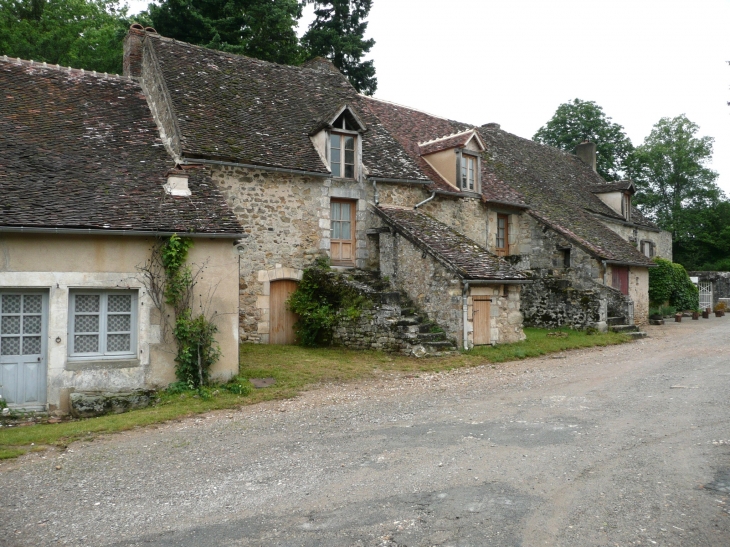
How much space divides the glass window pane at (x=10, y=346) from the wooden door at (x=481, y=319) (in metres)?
9.77

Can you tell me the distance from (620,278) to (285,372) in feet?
A: 48.4

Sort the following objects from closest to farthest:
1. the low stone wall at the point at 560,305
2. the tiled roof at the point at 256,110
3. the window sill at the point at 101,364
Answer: the window sill at the point at 101,364 < the tiled roof at the point at 256,110 < the low stone wall at the point at 560,305

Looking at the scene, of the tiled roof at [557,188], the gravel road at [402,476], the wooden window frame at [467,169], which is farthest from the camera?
the tiled roof at [557,188]

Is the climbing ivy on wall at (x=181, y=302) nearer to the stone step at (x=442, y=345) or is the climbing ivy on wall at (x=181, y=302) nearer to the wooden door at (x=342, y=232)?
the stone step at (x=442, y=345)

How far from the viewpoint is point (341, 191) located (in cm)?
1592

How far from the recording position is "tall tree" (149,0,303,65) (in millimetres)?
23219

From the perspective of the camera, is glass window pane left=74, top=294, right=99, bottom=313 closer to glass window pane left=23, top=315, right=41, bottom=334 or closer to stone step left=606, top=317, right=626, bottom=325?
glass window pane left=23, top=315, right=41, bottom=334

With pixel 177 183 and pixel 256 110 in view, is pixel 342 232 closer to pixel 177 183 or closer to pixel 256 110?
pixel 256 110

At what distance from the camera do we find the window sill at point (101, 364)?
9.45 metres

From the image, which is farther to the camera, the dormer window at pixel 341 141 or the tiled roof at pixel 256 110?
the dormer window at pixel 341 141

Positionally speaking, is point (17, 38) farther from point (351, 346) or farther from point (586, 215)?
point (586, 215)

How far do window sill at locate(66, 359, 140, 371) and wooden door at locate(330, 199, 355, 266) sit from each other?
284 inches

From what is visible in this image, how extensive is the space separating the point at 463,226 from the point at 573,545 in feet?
50.2

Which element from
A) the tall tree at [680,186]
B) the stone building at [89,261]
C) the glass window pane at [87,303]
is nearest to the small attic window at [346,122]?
the stone building at [89,261]
